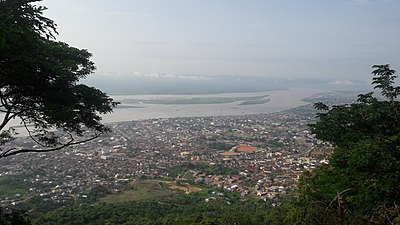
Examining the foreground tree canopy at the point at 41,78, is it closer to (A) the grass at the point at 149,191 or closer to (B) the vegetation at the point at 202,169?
(A) the grass at the point at 149,191

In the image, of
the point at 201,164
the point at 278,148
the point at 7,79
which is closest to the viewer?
the point at 7,79

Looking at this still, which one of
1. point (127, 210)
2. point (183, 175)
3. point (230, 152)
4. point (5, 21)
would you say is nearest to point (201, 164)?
point (183, 175)

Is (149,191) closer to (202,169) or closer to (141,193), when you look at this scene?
(141,193)

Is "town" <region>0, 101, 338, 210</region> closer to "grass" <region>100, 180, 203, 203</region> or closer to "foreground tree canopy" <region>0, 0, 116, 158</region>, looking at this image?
"grass" <region>100, 180, 203, 203</region>

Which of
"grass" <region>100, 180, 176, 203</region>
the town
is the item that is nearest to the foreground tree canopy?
the town

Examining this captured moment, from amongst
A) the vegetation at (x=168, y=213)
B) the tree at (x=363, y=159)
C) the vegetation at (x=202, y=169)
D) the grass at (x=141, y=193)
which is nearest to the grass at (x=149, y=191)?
the grass at (x=141, y=193)

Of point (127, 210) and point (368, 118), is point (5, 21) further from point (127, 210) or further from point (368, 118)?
point (127, 210)
